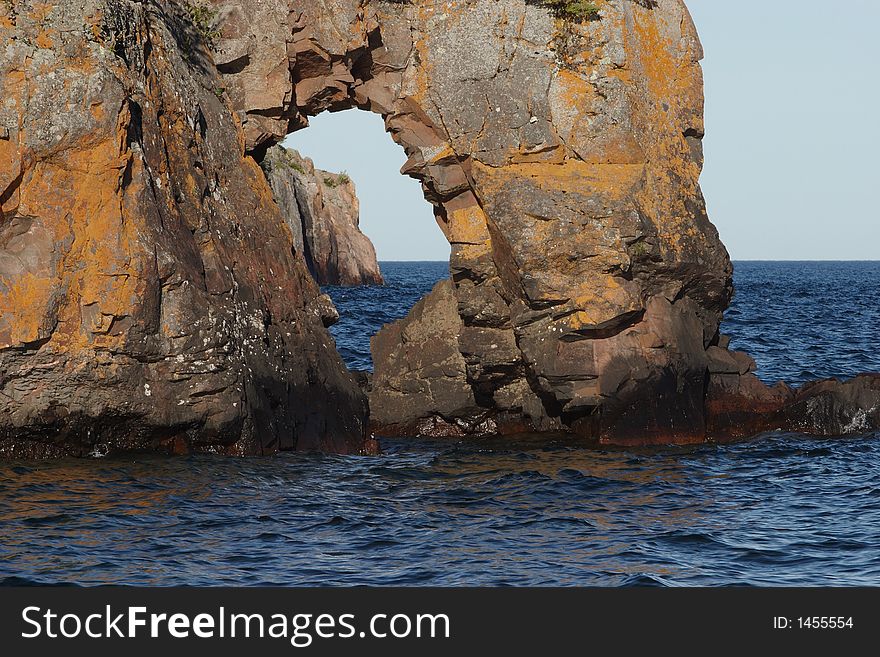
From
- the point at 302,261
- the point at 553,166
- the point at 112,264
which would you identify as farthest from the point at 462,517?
the point at 553,166

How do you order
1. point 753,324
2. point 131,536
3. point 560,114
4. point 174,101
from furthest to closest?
point 753,324
point 560,114
point 174,101
point 131,536

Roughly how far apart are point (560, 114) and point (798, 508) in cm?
908

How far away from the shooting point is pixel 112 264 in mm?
18688

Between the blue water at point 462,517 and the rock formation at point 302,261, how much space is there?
1.20 meters

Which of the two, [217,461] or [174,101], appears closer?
[217,461]

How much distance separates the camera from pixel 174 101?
20.6 metres

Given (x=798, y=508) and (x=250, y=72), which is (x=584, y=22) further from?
(x=798, y=508)

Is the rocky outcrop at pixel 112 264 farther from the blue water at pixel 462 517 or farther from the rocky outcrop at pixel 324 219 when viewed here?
the rocky outcrop at pixel 324 219

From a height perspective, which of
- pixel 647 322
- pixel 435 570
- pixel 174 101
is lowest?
pixel 435 570

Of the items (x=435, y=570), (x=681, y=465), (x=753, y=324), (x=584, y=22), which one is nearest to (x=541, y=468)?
(x=681, y=465)

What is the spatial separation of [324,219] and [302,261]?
57478mm

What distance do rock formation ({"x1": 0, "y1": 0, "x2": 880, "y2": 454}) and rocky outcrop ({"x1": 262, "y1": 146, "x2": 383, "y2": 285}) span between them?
43350mm

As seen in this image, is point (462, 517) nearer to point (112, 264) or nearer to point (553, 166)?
point (112, 264)

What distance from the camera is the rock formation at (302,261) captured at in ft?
61.1
